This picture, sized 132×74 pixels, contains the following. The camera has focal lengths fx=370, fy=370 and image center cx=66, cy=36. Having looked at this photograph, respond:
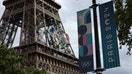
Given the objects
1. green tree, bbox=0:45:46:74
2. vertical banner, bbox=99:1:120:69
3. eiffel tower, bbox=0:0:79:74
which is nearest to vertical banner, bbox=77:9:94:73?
vertical banner, bbox=99:1:120:69

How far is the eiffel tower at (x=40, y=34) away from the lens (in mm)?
85750

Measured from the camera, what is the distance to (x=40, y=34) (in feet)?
299

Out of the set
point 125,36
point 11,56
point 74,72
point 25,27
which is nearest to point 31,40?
point 25,27

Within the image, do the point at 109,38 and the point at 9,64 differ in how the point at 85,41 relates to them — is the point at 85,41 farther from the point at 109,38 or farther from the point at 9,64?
the point at 9,64

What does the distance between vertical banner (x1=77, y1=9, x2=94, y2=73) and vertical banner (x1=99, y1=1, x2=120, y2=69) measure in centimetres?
87

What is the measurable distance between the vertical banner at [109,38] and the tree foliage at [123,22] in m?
1.78

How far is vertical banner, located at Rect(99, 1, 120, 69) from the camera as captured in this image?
19344 mm

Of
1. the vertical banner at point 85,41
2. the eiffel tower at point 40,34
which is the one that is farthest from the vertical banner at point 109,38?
the eiffel tower at point 40,34

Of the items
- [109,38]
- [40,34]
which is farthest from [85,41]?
[40,34]

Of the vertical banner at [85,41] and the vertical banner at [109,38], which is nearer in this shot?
the vertical banner at [109,38]

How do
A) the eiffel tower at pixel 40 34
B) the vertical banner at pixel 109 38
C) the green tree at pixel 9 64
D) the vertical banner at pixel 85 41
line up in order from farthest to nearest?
the eiffel tower at pixel 40 34, the green tree at pixel 9 64, the vertical banner at pixel 85 41, the vertical banner at pixel 109 38

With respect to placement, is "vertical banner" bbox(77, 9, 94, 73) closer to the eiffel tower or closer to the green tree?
the green tree

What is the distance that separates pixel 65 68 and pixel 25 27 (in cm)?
1564

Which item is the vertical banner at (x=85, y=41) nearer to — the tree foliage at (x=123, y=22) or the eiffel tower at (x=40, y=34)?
the tree foliage at (x=123, y=22)
